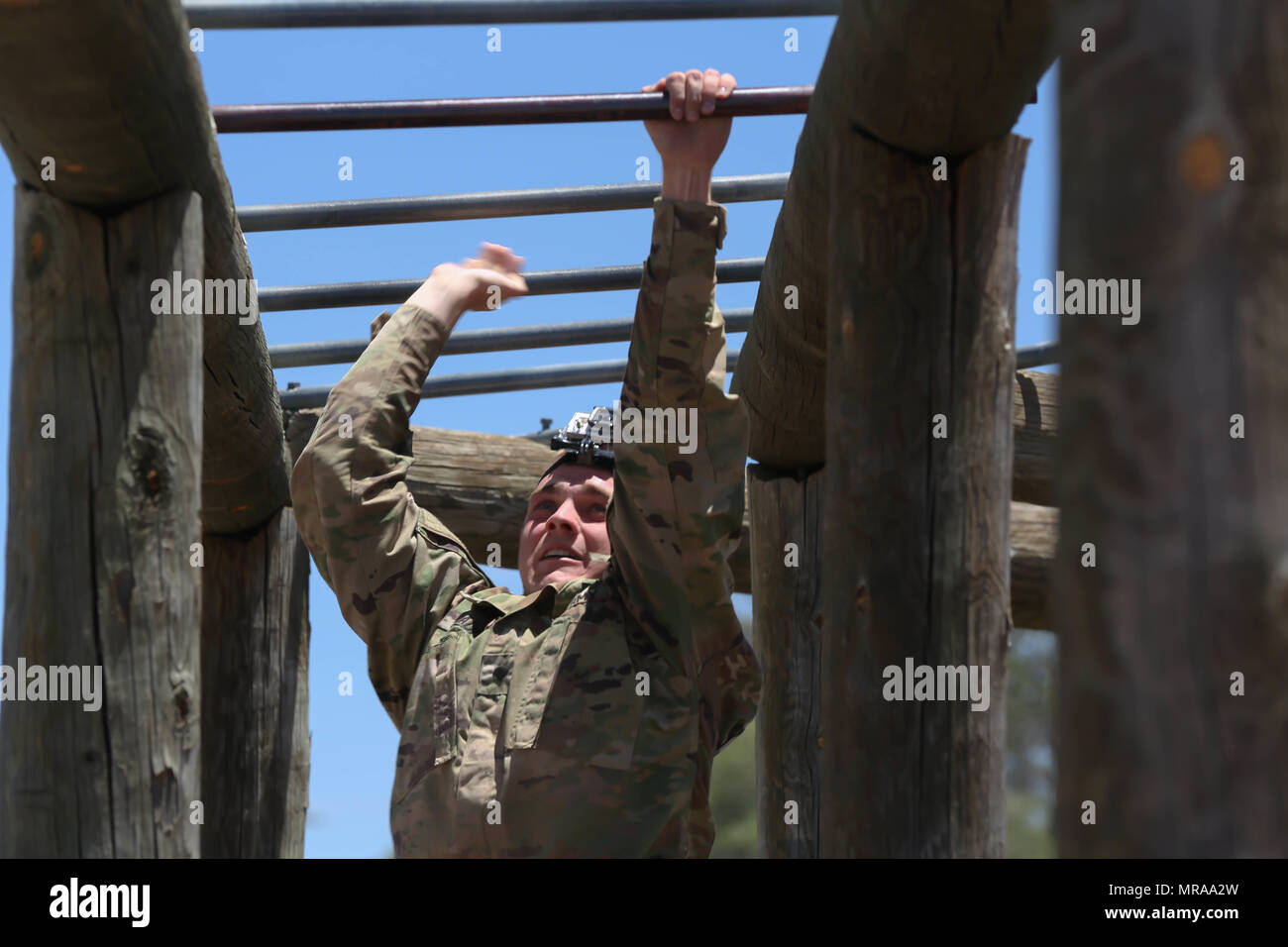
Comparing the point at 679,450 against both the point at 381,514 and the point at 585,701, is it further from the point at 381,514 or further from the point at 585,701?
the point at 381,514

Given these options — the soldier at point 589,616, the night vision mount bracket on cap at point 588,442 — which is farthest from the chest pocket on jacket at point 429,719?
the night vision mount bracket on cap at point 588,442

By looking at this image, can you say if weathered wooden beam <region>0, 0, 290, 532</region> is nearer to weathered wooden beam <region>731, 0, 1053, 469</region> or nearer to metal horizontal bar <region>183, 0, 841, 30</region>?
metal horizontal bar <region>183, 0, 841, 30</region>

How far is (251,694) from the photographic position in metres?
4.48

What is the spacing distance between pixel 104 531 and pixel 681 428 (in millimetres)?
1224

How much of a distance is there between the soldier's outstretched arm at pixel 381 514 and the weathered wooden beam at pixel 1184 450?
2435 mm

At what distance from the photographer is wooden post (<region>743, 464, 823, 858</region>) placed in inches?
177

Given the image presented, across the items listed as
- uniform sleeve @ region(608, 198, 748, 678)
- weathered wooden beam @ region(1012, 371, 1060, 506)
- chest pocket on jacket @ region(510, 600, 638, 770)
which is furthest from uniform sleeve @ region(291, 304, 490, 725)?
weathered wooden beam @ region(1012, 371, 1060, 506)

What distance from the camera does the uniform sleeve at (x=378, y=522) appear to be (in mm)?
3576

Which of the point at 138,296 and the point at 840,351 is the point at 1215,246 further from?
the point at 138,296

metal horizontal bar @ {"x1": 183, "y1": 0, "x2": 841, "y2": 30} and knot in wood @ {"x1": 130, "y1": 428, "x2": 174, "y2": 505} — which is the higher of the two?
metal horizontal bar @ {"x1": 183, "y1": 0, "x2": 841, "y2": 30}

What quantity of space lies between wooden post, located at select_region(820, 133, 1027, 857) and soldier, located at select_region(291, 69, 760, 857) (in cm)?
49

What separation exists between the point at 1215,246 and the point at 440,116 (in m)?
1.98

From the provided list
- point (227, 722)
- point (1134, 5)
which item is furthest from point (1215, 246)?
point (227, 722)

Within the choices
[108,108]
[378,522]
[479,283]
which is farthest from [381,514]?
[108,108]
